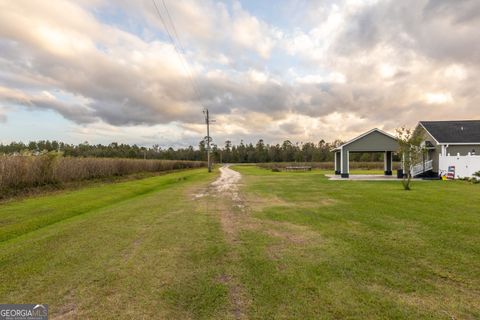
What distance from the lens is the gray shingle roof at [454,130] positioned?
2206 centimetres

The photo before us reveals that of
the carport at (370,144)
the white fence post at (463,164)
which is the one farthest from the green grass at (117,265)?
the white fence post at (463,164)

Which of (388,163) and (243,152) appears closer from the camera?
(388,163)

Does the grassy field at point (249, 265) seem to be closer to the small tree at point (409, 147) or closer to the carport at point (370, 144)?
the small tree at point (409, 147)

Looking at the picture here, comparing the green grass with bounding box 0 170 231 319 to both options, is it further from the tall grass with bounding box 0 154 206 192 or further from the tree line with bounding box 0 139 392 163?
the tree line with bounding box 0 139 392 163

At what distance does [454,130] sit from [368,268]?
87.0 feet

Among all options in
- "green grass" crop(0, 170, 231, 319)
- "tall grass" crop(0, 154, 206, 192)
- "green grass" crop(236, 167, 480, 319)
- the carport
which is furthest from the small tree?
"tall grass" crop(0, 154, 206, 192)

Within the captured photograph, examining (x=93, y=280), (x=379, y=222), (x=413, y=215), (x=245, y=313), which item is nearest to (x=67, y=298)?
(x=93, y=280)

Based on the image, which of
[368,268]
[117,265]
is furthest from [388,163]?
[117,265]

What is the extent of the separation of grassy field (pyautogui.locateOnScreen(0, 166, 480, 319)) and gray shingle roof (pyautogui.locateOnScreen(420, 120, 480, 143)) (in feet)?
59.5

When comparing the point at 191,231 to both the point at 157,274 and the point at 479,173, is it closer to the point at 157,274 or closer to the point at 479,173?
the point at 157,274

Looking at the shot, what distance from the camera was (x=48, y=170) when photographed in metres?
16.9

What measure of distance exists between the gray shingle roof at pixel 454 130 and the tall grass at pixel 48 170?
30676mm

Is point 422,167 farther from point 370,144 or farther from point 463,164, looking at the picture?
point 370,144

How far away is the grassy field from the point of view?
307cm
